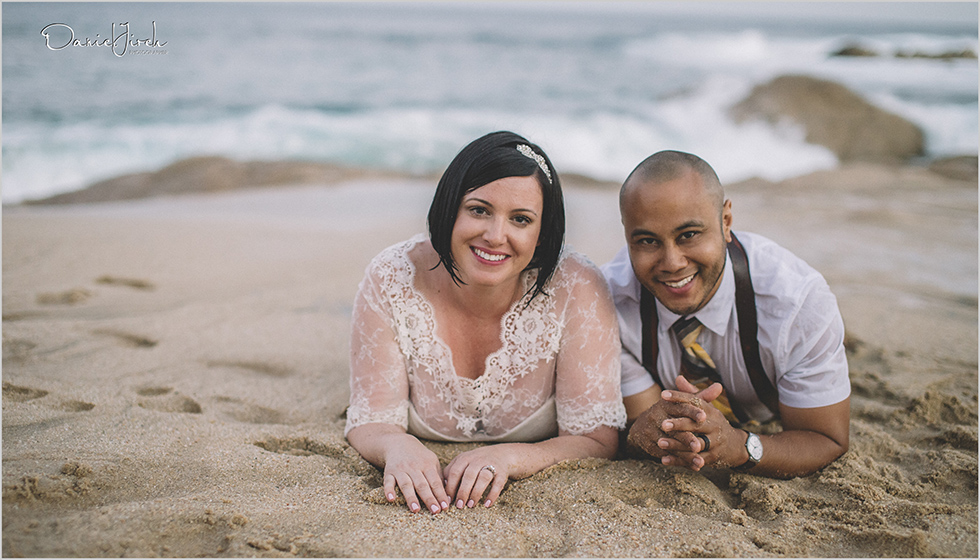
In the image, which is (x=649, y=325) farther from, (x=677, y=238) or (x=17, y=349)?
(x=17, y=349)

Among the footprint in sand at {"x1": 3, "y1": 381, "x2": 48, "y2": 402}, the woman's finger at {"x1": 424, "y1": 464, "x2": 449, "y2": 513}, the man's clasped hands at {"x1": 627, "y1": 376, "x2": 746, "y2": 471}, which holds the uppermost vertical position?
the man's clasped hands at {"x1": 627, "y1": 376, "x2": 746, "y2": 471}

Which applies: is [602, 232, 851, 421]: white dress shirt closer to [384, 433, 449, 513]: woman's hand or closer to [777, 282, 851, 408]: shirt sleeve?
[777, 282, 851, 408]: shirt sleeve

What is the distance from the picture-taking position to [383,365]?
9.59 ft

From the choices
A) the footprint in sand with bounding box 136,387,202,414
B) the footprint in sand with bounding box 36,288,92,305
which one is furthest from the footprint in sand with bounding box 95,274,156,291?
the footprint in sand with bounding box 136,387,202,414

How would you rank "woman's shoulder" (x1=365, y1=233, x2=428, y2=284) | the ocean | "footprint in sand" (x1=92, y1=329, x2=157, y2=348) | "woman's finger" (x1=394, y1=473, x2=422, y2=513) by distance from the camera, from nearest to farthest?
"woman's finger" (x1=394, y1=473, x2=422, y2=513)
"woman's shoulder" (x1=365, y1=233, x2=428, y2=284)
"footprint in sand" (x1=92, y1=329, x2=157, y2=348)
the ocean

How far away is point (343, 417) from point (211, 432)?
70 cm

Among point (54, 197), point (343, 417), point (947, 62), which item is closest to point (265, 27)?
point (54, 197)

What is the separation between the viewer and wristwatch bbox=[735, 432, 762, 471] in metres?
2.64

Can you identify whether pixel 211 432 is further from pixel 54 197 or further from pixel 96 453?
pixel 54 197

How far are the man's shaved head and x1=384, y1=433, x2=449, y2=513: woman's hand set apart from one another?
1428 millimetres

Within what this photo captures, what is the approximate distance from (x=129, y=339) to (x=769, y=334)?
398 centimetres

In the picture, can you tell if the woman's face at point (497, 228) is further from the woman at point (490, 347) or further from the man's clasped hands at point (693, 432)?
the man's clasped hands at point (693, 432)

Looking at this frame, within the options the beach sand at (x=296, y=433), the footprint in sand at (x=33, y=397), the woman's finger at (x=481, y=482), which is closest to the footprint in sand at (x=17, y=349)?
the beach sand at (x=296, y=433)

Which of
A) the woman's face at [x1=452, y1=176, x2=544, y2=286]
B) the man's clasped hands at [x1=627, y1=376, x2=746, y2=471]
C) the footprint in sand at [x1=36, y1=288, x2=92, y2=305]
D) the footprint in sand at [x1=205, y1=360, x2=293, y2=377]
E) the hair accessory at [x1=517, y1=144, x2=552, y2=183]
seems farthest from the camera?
the footprint in sand at [x1=36, y1=288, x2=92, y2=305]
